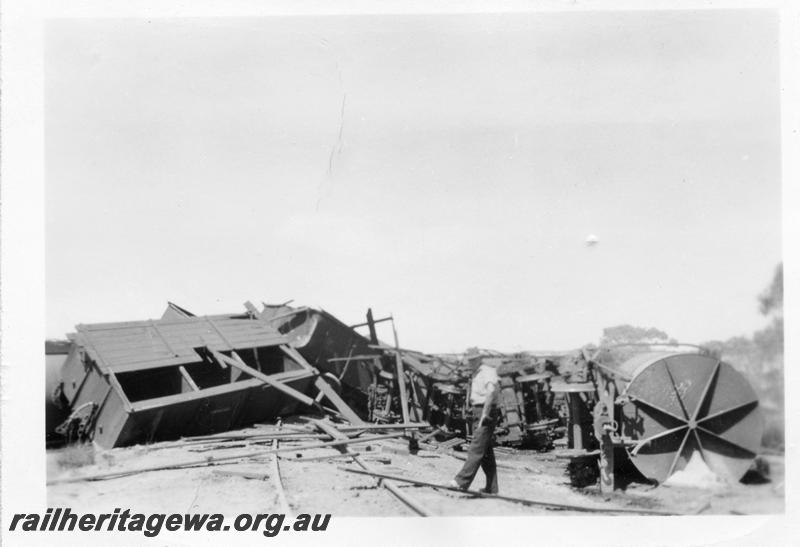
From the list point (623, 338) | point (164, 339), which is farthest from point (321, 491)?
point (623, 338)

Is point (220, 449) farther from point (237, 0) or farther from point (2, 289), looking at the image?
point (237, 0)

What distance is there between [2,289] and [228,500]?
3.75 metres

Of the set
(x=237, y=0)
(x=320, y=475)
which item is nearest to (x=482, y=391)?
(x=320, y=475)

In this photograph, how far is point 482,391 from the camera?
8812 millimetres

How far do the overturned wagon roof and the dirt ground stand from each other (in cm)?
154

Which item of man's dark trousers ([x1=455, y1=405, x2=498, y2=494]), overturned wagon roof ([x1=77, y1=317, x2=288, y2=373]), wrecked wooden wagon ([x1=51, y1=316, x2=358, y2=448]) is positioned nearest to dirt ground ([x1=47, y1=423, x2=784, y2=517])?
man's dark trousers ([x1=455, y1=405, x2=498, y2=494])

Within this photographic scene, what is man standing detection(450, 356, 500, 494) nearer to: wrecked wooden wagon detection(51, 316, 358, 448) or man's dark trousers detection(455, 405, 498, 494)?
man's dark trousers detection(455, 405, 498, 494)

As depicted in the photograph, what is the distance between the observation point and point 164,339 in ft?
27.9

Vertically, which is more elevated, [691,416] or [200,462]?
[691,416]

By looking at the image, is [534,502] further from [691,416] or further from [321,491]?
[321,491]
